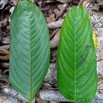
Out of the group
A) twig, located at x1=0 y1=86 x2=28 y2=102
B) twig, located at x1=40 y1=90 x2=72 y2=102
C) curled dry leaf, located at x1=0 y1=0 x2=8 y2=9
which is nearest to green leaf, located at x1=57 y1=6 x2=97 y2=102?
twig, located at x1=40 y1=90 x2=72 y2=102

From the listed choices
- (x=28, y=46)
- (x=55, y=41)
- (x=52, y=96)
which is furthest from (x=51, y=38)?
(x=52, y=96)

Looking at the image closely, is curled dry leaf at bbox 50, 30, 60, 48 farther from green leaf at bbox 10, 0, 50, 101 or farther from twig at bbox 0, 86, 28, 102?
twig at bbox 0, 86, 28, 102

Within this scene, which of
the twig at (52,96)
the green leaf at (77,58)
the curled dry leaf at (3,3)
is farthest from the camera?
the curled dry leaf at (3,3)

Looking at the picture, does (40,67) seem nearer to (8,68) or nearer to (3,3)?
(8,68)

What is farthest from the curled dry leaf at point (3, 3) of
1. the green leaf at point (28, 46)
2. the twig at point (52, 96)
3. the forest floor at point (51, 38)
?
the twig at point (52, 96)

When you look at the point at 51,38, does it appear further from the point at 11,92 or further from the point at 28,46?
the point at 11,92

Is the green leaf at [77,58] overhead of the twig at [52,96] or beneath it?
overhead

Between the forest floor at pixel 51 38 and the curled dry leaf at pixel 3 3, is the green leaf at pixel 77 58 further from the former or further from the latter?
the curled dry leaf at pixel 3 3
